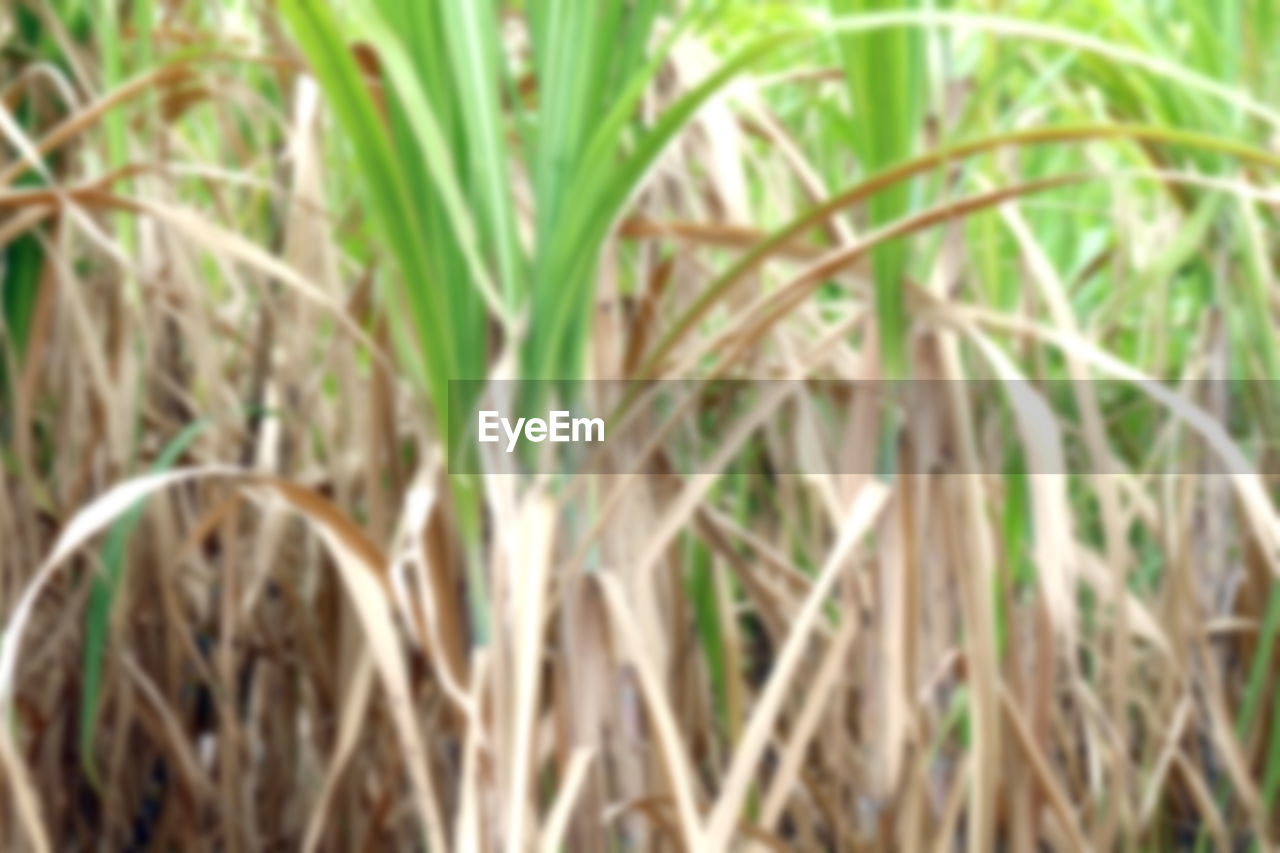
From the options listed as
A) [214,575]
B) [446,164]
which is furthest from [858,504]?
[214,575]

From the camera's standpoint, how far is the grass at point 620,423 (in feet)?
2.48

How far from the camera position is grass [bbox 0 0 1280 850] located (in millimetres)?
757

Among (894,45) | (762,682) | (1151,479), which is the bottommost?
(762,682)

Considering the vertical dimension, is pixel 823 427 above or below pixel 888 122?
below

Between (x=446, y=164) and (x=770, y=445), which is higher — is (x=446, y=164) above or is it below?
above

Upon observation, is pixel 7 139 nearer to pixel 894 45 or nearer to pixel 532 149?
pixel 532 149

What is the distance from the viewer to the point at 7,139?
1.05 meters

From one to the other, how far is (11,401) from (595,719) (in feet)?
1.63

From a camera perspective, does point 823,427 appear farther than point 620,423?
Yes

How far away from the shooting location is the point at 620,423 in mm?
803

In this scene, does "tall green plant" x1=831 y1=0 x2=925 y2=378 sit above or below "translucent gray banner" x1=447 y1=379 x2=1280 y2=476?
above

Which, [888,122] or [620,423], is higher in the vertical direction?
[888,122]

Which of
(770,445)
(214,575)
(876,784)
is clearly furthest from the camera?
(214,575)

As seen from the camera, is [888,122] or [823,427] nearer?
[888,122]
